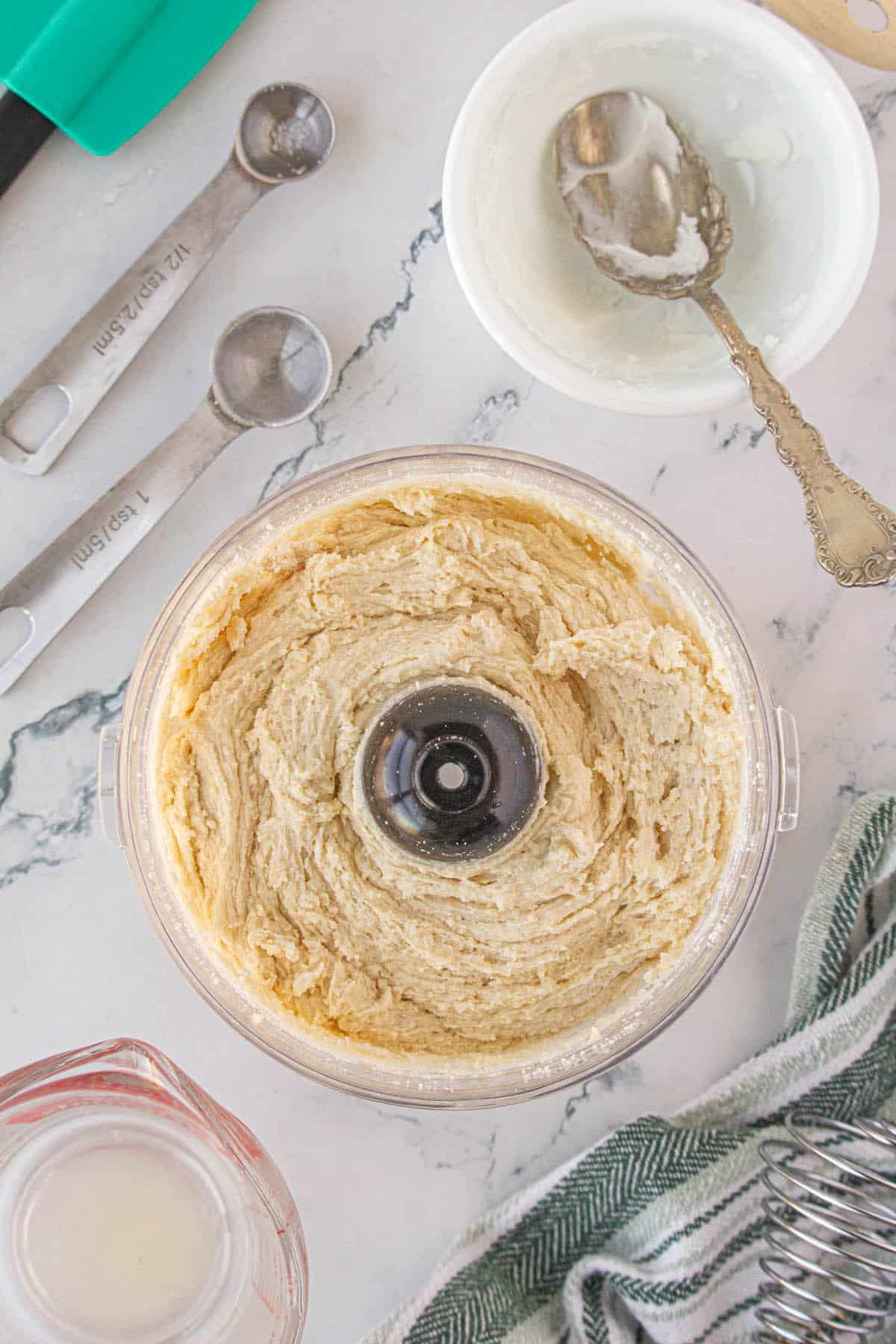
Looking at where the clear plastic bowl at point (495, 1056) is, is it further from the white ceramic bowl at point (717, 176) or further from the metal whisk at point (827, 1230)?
the metal whisk at point (827, 1230)

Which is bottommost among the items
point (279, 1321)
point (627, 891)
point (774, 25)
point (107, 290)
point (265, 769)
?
point (279, 1321)

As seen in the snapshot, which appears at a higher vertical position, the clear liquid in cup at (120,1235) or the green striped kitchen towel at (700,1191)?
the green striped kitchen towel at (700,1191)

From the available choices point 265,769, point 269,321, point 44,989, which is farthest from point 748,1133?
point 269,321

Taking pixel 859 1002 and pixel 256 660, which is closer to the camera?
pixel 256 660

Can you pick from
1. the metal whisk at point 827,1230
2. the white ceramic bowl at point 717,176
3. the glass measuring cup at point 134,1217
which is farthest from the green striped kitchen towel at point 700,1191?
the white ceramic bowl at point 717,176

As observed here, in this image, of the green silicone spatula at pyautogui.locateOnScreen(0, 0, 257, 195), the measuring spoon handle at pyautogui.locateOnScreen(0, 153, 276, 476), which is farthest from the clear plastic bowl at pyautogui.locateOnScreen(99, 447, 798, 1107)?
the green silicone spatula at pyautogui.locateOnScreen(0, 0, 257, 195)

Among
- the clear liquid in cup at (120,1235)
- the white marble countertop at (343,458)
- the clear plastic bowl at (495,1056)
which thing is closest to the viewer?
the clear liquid in cup at (120,1235)

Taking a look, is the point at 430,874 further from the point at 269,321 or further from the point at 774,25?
the point at 774,25
